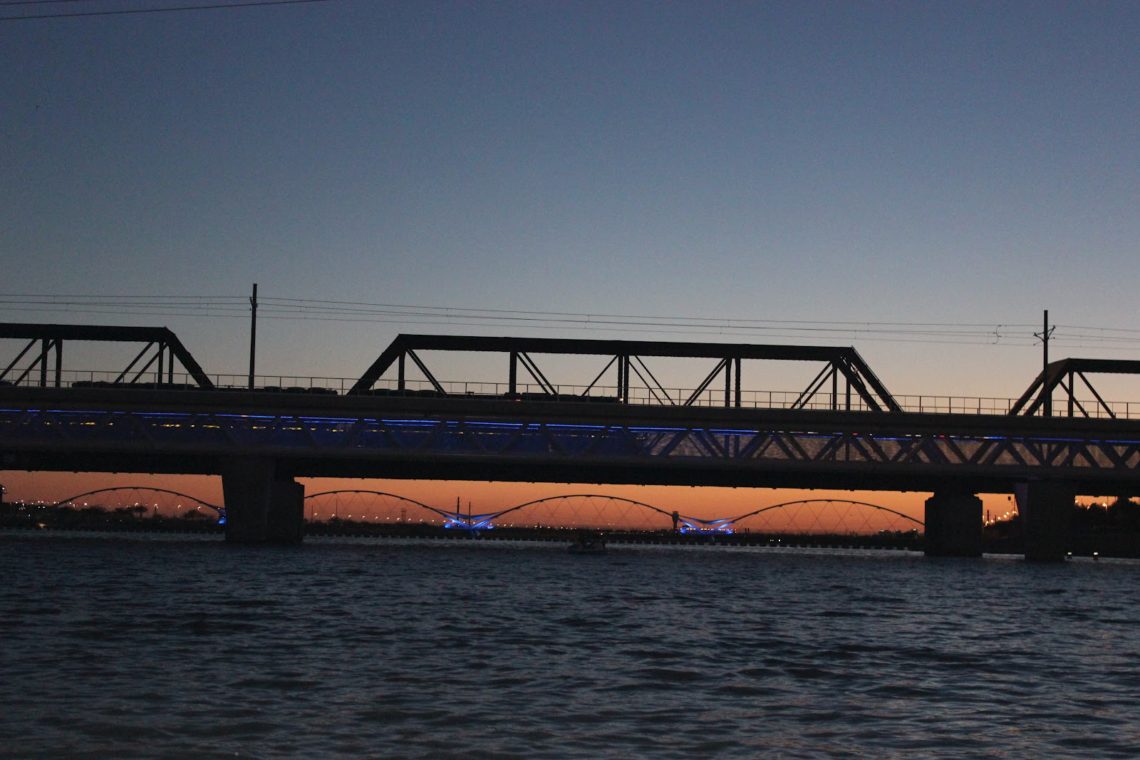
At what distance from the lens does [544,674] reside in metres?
29.0

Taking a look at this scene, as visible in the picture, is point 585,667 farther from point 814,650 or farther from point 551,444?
point 551,444

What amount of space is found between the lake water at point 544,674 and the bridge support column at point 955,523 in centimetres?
6082

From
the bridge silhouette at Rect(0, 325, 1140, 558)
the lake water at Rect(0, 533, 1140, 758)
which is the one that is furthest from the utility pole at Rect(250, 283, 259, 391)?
the lake water at Rect(0, 533, 1140, 758)

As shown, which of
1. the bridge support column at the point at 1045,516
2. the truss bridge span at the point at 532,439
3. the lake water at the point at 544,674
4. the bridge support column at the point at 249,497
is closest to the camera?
the lake water at the point at 544,674

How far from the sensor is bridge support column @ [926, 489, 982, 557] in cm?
11956

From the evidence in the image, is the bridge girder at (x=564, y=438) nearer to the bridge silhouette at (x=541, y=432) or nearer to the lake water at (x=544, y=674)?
the bridge silhouette at (x=541, y=432)

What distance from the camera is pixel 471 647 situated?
112 feet

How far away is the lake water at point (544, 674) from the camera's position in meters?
21.2

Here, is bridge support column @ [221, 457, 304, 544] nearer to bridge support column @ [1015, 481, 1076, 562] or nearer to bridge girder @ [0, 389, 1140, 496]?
bridge girder @ [0, 389, 1140, 496]

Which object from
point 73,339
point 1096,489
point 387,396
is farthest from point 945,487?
point 73,339

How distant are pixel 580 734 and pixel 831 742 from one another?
3.99 metres

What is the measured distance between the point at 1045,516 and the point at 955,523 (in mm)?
9587

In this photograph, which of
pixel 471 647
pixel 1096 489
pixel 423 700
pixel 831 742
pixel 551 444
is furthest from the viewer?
pixel 1096 489

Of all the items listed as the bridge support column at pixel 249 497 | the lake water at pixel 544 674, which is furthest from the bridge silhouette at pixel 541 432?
the lake water at pixel 544 674
